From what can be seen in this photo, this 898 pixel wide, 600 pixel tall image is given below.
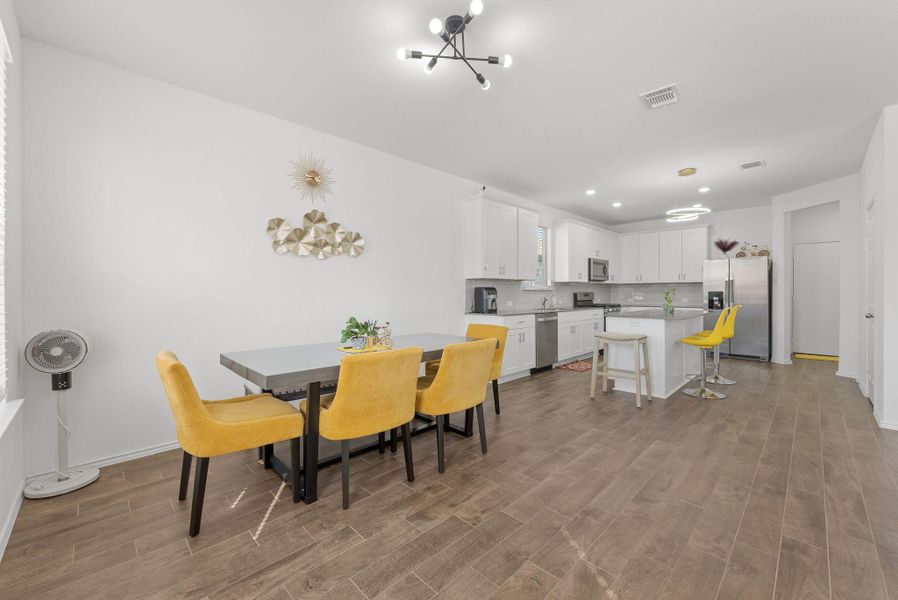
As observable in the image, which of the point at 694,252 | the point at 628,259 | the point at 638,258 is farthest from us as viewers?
the point at 628,259

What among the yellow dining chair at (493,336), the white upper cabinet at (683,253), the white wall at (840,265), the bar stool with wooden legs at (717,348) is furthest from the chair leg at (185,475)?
the white upper cabinet at (683,253)

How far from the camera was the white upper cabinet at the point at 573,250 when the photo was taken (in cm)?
692

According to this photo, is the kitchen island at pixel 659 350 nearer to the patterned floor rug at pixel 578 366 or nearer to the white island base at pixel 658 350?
the white island base at pixel 658 350

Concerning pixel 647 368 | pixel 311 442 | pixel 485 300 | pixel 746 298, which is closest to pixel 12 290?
pixel 311 442

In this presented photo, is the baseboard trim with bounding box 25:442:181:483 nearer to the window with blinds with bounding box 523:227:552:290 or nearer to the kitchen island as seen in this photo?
the kitchen island

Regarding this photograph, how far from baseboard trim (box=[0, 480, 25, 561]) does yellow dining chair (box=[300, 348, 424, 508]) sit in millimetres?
1405

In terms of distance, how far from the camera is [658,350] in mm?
4324

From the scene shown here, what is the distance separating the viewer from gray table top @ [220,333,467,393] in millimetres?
2062

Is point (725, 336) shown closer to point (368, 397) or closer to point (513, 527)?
point (513, 527)

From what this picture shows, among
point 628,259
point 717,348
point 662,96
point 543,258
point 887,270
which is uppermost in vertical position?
point 662,96

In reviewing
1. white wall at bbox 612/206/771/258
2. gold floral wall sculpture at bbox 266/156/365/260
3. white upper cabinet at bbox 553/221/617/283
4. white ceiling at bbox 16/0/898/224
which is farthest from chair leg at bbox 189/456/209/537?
white wall at bbox 612/206/771/258

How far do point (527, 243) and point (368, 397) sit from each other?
4.37 meters

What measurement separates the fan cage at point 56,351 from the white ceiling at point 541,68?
1.89m

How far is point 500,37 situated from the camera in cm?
239
